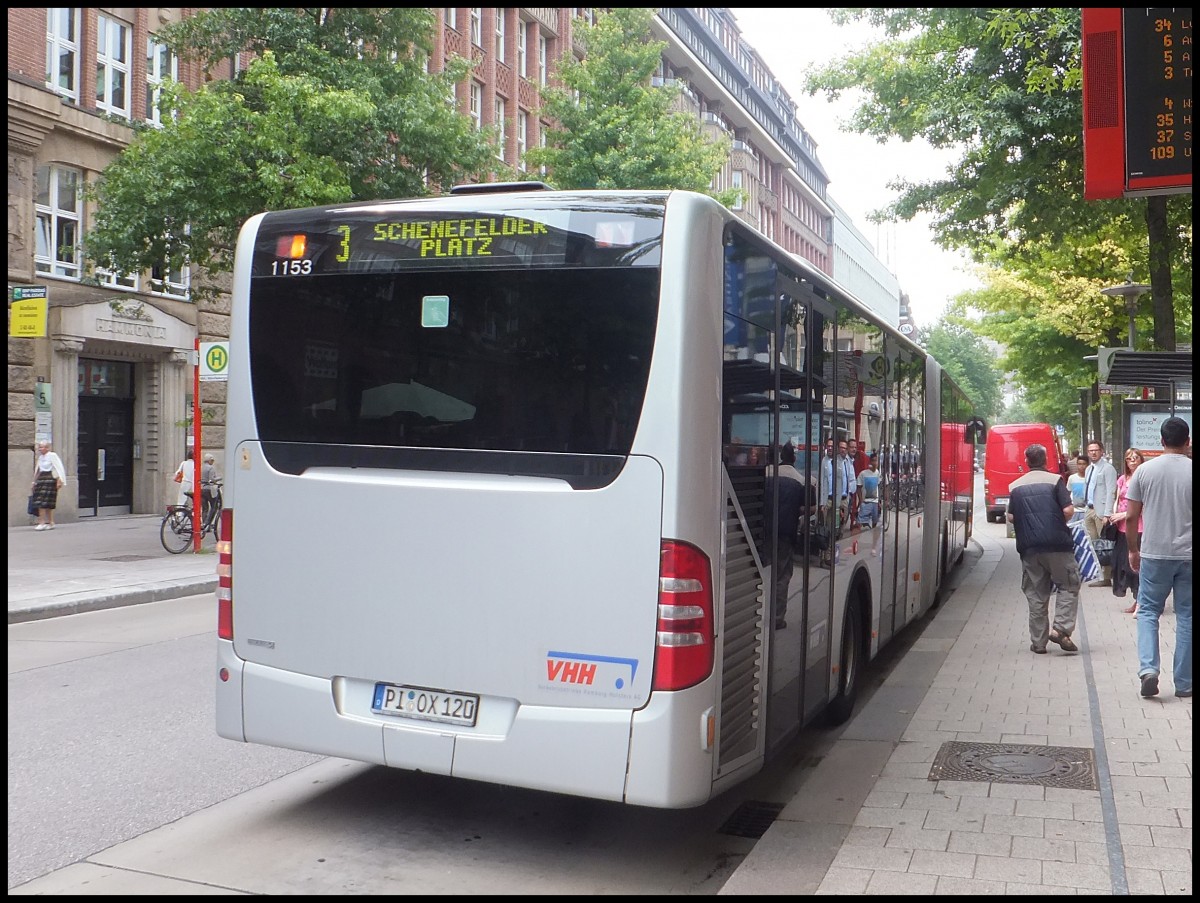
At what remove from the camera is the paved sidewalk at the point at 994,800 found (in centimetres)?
457

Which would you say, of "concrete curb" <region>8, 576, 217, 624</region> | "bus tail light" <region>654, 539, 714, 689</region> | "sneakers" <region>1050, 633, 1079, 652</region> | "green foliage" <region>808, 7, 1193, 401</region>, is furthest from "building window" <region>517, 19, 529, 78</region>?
"bus tail light" <region>654, 539, 714, 689</region>

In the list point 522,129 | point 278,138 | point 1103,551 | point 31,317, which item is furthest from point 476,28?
point 1103,551

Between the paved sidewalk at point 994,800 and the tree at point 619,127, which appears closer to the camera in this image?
the paved sidewalk at point 994,800

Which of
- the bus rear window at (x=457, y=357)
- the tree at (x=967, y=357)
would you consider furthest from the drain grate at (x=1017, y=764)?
the tree at (x=967, y=357)

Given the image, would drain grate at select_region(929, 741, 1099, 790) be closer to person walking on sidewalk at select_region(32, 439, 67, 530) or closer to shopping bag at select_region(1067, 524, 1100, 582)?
shopping bag at select_region(1067, 524, 1100, 582)

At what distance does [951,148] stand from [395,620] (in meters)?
15.5

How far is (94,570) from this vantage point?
51.8 feet

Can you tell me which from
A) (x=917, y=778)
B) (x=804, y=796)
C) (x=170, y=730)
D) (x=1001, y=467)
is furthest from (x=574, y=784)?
(x=1001, y=467)

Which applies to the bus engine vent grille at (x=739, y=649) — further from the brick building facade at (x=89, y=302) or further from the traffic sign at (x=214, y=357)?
the brick building facade at (x=89, y=302)

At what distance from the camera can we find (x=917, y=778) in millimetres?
6074

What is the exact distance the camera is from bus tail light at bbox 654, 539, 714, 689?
4.46m

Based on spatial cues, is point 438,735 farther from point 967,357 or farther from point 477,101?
point 967,357

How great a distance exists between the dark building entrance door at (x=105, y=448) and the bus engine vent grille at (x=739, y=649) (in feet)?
77.2

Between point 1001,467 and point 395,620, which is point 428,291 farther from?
point 1001,467
